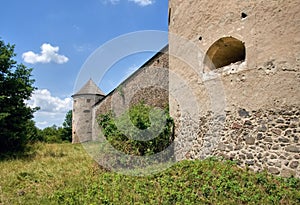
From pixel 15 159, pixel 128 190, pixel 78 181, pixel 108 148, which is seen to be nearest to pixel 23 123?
pixel 15 159

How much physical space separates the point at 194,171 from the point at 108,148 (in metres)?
2.92

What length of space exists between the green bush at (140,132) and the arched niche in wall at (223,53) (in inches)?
91.9

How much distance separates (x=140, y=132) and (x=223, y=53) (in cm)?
337

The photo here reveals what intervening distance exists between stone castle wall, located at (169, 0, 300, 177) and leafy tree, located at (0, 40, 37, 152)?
263 inches

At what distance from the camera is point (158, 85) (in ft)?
34.7

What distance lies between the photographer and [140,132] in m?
6.87

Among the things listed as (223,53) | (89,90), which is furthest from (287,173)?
(89,90)

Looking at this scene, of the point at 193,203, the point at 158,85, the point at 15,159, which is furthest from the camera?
the point at 158,85

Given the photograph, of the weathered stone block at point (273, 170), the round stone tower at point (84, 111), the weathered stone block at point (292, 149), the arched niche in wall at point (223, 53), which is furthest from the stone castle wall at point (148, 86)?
the round stone tower at point (84, 111)

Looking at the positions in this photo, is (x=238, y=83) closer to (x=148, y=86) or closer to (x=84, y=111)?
(x=148, y=86)

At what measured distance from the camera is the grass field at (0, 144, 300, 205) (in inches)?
148

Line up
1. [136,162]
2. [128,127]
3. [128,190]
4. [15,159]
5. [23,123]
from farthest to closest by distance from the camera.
Result: [23,123]
[15,159]
[128,127]
[136,162]
[128,190]

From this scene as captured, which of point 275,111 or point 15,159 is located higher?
point 275,111

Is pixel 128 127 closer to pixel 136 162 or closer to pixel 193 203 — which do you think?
pixel 136 162
